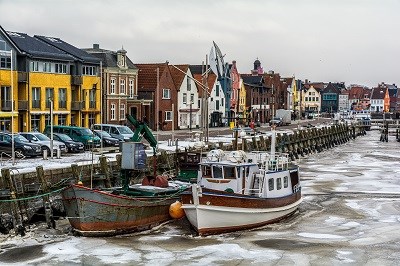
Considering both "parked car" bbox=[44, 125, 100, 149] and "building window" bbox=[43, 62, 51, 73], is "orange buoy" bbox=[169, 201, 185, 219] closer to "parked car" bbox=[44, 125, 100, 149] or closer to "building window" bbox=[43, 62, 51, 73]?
"parked car" bbox=[44, 125, 100, 149]

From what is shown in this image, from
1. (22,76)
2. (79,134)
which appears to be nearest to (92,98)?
(22,76)

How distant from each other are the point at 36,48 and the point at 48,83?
3.75 metres

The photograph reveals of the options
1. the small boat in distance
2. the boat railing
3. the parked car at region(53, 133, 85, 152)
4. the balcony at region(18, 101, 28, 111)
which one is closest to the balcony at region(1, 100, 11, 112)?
the balcony at region(18, 101, 28, 111)

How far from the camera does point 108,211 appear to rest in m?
30.7

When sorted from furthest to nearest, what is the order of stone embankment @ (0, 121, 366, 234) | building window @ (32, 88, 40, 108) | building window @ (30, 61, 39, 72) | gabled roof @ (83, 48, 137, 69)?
1. gabled roof @ (83, 48, 137, 69)
2. building window @ (32, 88, 40, 108)
3. building window @ (30, 61, 39, 72)
4. stone embankment @ (0, 121, 366, 234)

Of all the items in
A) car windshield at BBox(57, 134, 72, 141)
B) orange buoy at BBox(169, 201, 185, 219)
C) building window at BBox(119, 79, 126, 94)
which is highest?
building window at BBox(119, 79, 126, 94)

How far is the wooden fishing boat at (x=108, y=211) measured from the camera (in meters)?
30.2

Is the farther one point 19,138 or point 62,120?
point 62,120

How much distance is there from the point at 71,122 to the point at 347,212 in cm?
4412

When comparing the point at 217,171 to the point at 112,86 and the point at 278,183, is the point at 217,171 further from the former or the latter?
the point at 112,86

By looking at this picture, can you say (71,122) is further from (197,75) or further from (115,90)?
(197,75)

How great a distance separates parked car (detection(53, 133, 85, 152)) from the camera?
172 feet

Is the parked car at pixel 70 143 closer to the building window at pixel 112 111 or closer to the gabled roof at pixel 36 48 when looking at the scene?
the gabled roof at pixel 36 48

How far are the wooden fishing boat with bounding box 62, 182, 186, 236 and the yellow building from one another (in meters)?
30.6
